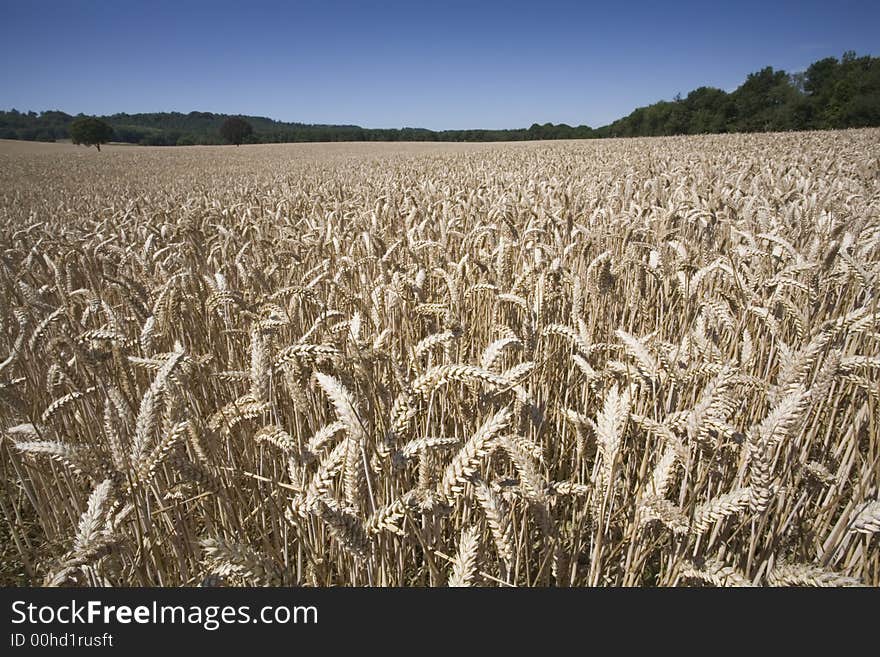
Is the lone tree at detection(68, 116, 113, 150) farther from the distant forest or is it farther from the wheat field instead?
the wheat field

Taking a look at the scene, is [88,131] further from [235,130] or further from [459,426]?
[459,426]

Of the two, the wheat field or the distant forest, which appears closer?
the wheat field

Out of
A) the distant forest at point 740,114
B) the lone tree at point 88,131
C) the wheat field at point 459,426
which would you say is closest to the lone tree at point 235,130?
the distant forest at point 740,114

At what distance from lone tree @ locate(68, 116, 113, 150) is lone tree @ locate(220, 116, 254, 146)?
50.1 feet

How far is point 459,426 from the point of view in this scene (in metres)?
2.19

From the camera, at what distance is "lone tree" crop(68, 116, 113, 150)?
59.8 m

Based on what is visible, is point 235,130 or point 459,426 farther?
point 235,130

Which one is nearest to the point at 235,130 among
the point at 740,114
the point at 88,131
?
the point at 88,131

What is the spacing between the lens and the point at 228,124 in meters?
68.1

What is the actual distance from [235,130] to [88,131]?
18.4 m

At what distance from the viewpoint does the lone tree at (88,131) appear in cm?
5975

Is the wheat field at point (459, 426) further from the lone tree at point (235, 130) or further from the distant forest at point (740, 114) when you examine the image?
the lone tree at point (235, 130)

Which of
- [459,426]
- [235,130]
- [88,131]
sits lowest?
[459,426]

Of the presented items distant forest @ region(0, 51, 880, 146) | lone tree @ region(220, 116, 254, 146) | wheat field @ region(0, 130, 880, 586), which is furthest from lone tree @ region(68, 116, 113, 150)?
wheat field @ region(0, 130, 880, 586)
